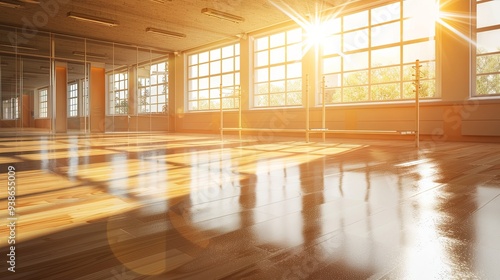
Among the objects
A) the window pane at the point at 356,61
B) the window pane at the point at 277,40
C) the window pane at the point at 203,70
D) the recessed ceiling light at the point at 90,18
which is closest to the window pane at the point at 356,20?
the window pane at the point at 356,61

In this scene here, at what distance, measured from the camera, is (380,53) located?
264 inches

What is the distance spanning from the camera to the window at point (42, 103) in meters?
10.4

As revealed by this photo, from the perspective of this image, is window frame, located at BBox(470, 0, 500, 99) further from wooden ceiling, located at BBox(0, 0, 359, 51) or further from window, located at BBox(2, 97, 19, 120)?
window, located at BBox(2, 97, 19, 120)

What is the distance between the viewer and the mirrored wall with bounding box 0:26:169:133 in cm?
924

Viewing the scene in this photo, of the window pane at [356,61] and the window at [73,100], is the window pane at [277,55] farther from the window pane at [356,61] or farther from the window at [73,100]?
the window at [73,100]

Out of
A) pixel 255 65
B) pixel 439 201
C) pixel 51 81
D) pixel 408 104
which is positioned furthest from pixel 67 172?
pixel 51 81

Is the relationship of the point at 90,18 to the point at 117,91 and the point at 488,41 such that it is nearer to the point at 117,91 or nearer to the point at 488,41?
the point at 117,91

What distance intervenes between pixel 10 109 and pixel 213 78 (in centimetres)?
566

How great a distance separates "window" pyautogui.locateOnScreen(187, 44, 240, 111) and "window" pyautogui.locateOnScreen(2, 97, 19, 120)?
Answer: 15.9 ft

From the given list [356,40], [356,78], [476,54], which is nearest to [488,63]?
[476,54]

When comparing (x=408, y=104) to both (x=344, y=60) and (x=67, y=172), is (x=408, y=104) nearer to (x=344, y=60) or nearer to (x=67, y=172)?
(x=344, y=60)

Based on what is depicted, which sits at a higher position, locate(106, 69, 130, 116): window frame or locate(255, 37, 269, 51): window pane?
locate(255, 37, 269, 51): window pane

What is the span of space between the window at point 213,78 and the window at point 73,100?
11.2ft

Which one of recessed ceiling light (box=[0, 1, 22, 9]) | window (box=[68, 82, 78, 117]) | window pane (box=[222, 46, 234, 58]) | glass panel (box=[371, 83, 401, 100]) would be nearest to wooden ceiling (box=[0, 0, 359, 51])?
recessed ceiling light (box=[0, 1, 22, 9])
